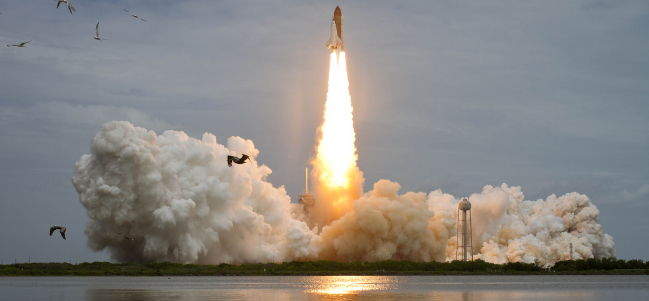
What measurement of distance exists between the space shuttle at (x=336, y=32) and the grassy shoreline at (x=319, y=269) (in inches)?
1015

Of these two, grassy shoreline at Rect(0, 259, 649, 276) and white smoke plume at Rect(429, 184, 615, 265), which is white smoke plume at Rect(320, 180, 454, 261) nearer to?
grassy shoreline at Rect(0, 259, 649, 276)

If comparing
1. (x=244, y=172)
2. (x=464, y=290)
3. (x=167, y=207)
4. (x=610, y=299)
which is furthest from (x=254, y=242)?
(x=610, y=299)

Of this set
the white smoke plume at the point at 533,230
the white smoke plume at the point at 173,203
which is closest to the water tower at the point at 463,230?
the white smoke plume at the point at 533,230

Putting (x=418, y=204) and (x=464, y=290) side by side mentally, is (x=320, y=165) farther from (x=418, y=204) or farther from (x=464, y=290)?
(x=464, y=290)

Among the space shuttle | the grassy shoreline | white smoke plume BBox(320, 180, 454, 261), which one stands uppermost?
the space shuttle

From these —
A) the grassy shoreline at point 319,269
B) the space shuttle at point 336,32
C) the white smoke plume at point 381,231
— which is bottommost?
the grassy shoreline at point 319,269

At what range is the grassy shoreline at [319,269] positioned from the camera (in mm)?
87500

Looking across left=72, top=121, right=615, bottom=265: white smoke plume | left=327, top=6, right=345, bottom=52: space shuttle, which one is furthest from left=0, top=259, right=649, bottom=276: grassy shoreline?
left=327, top=6, right=345, bottom=52: space shuttle

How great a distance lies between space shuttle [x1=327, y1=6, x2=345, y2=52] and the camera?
89.4m

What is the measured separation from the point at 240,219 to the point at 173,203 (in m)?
10.2

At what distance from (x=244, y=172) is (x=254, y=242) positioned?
878 cm

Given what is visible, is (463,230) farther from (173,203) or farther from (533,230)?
(173,203)

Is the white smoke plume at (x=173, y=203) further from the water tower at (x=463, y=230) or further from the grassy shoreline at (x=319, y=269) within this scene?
the water tower at (x=463, y=230)

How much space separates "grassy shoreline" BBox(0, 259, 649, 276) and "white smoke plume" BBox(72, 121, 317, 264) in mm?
1718
